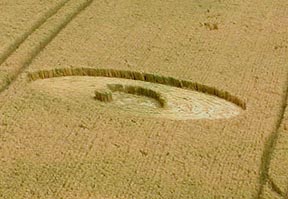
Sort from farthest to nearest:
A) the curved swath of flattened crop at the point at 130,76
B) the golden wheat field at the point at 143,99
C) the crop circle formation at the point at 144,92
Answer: the curved swath of flattened crop at the point at 130,76 < the crop circle formation at the point at 144,92 < the golden wheat field at the point at 143,99

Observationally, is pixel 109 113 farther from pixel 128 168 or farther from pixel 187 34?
pixel 187 34

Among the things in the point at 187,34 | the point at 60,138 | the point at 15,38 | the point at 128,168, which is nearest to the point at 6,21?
the point at 15,38

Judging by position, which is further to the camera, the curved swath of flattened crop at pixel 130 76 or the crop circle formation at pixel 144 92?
the curved swath of flattened crop at pixel 130 76

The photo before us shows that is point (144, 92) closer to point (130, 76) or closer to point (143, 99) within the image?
point (143, 99)

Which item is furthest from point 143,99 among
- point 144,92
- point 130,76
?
point 130,76

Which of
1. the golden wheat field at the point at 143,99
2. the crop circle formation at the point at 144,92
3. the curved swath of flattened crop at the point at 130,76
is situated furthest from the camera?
the curved swath of flattened crop at the point at 130,76

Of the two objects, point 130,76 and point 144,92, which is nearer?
point 144,92

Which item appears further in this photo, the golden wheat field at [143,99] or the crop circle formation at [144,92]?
the crop circle formation at [144,92]

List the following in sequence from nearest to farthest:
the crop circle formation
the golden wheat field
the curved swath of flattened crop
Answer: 1. the golden wheat field
2. the crop circle formation
3. the curved swath of flattened crop
